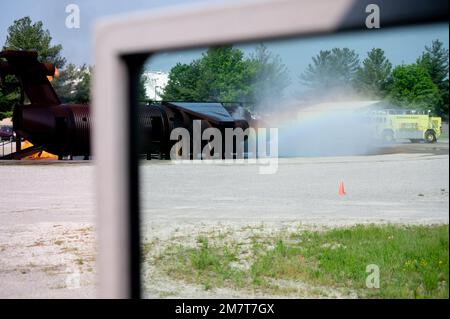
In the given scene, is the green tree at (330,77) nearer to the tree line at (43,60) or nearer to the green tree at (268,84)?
the green tree at (268,84)

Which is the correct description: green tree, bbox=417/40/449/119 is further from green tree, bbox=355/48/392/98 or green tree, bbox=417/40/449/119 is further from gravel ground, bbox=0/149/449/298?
green tree, bbox=355/48/392/98

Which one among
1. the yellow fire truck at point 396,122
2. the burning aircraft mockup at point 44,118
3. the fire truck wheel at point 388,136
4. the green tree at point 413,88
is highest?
the burning aircraft mockup at point 44,118

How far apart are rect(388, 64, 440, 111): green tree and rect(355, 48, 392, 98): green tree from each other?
1.3 inches

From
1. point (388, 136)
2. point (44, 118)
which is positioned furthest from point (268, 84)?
point (44, 118)

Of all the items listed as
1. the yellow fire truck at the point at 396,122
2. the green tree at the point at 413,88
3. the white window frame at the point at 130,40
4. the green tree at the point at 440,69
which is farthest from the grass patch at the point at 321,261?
the white window frame at the point at 130,40

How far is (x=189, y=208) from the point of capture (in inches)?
299

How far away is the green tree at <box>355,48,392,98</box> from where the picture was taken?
1.86m

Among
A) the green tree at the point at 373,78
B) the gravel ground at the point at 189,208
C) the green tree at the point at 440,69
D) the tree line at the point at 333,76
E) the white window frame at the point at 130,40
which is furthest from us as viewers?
the gravel ground at the point at 189,208

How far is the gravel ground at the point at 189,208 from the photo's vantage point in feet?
13.4

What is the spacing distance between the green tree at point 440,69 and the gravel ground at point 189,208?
6.7 inches

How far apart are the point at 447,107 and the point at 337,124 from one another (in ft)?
5.10

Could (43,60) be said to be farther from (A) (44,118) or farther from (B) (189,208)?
(B) (189,208)

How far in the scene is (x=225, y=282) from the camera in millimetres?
4012

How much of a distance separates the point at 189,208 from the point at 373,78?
223 inches
